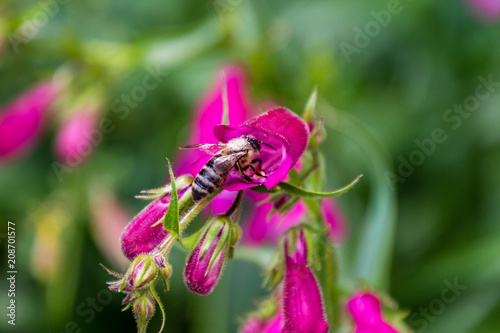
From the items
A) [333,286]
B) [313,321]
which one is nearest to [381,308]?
[333,286]

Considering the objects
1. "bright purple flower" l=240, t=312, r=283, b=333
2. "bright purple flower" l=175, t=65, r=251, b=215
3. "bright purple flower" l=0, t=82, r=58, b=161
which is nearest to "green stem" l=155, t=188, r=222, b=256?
"bright purple flower" l=240, t=312, r=283, b=333

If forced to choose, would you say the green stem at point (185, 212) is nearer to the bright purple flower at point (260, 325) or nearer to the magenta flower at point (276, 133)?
the magenta flower at point (276, 133)

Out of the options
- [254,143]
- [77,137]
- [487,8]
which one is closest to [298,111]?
[77,137]

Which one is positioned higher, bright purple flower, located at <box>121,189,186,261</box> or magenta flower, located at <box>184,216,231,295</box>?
bright purple flower, located at <box>121,189,186,261</box>

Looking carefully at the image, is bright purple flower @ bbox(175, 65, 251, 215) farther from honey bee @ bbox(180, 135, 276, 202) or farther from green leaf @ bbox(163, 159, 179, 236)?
green leaf @ bbox(163, 159, 179, 236)

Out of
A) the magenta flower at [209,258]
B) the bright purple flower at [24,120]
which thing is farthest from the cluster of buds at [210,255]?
the bright purple flower at [24,120]

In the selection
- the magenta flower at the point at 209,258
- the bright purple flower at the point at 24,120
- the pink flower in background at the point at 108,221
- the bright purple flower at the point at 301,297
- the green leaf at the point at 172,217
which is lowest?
the bright purple flower at the point at 301,297
